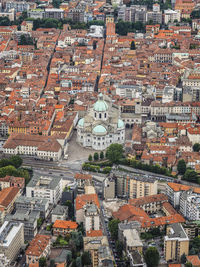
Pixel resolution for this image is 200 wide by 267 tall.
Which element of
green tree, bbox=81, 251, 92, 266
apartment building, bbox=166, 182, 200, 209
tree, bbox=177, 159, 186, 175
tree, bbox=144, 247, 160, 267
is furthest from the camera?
tree, bbox=177, 159, 186, 175

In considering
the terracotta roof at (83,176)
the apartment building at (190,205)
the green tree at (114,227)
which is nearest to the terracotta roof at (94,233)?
the green tree at (114,227)

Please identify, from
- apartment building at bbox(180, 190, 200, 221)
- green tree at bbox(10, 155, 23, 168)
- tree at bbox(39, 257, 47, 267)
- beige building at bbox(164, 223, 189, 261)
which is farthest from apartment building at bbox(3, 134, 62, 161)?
beige building at bbox(164, 223, 189, 261)

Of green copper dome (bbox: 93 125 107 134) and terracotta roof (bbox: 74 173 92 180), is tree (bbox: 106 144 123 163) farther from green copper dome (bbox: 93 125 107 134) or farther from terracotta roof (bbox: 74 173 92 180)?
terracotta roof (bbox: 74 173 92 180)

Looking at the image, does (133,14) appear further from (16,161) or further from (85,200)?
(85,200)

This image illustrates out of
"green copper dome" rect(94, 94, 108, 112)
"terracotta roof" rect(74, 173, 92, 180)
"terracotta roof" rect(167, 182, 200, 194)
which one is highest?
"green copper dome" rect(94, 94, 108, 112)

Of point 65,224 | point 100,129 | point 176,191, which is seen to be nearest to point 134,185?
point 176,191

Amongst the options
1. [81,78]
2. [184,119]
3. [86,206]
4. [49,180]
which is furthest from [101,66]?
[86,206]

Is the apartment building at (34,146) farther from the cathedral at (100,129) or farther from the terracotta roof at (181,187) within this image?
the terracotta roof at (181,187)
